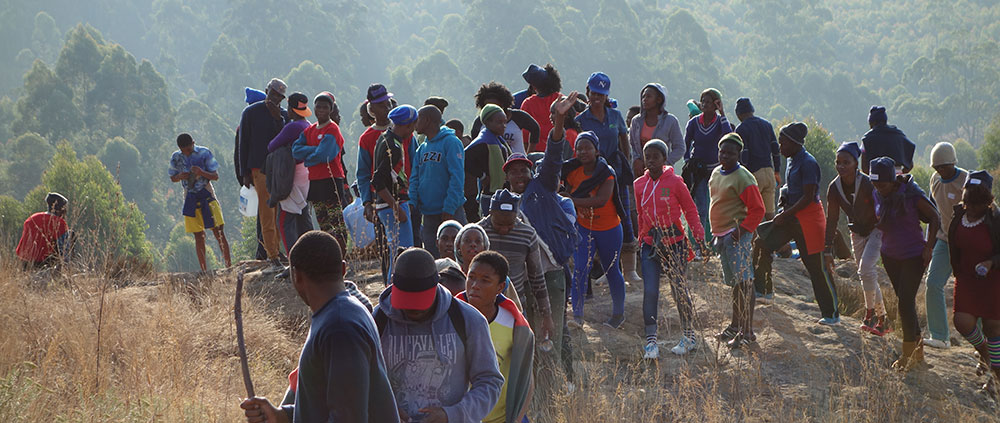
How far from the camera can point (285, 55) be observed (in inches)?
4168

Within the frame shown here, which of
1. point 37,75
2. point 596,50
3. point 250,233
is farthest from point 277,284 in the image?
point 596,50

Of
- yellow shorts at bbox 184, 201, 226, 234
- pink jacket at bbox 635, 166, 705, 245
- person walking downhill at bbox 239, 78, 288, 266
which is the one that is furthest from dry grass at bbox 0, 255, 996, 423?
yellow shorts at bbox 184, 201, 226, 234

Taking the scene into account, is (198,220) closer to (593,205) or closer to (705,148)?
(593,205)

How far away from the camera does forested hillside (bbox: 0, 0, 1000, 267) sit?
73.6 m

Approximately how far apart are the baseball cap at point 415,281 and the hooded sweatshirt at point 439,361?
0.08 metres

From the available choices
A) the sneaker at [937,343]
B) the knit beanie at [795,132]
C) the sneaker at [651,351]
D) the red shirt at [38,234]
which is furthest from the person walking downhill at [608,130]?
the red shirt at [38,234]

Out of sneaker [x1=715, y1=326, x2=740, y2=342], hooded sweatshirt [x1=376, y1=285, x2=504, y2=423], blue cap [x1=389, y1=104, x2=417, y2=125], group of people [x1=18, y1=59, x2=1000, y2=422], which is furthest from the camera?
sneaker [x1=715, y1=326, x2=740, y2=342]

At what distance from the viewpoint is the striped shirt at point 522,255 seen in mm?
4957

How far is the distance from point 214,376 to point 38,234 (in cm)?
399

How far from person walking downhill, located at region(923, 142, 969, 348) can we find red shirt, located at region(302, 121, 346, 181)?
4692 millimetres

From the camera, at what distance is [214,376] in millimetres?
5773

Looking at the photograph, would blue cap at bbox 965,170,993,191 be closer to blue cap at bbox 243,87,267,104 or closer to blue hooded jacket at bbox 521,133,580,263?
blue hooded jacket at bbox 521,133,580,263

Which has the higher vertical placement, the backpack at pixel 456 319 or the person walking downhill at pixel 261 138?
the person walking downhill at pixel 261 138

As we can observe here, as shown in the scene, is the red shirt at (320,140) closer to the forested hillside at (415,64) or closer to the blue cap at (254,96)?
the blue cap at (254,96)
